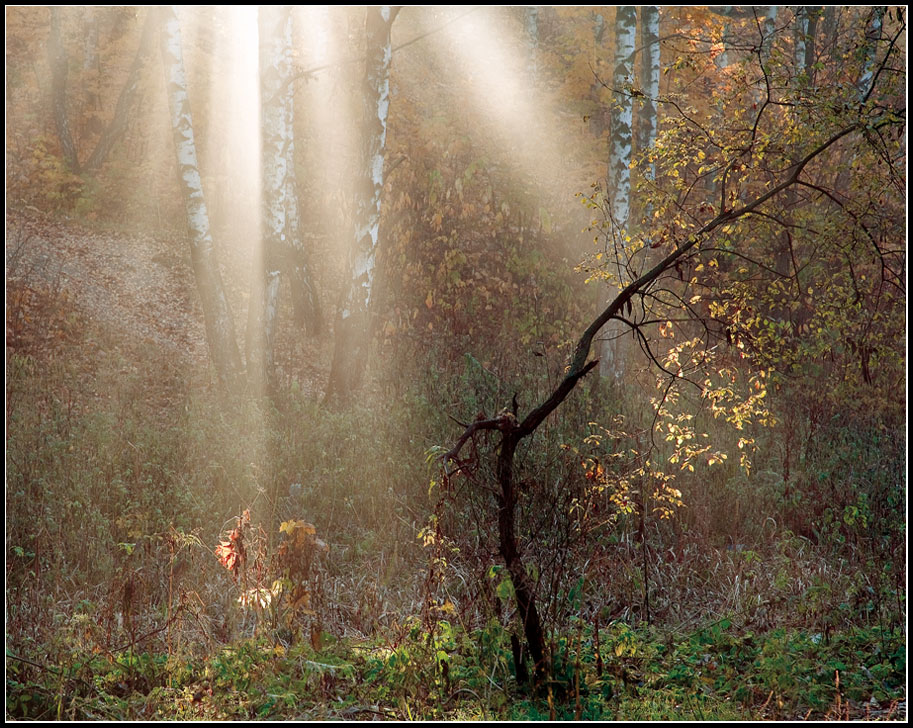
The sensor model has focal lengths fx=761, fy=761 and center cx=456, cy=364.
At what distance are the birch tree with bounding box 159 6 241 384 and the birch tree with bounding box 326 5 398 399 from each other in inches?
56.0

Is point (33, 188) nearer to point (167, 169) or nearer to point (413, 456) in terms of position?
point (167, 169)

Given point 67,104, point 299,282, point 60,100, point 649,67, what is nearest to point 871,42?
point 649,67

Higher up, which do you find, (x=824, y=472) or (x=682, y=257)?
(x=682, y=257)

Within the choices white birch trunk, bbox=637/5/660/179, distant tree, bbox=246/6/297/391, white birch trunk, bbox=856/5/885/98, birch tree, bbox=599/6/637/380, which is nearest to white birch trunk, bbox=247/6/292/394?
distant tree, bbox=246/6/297/391

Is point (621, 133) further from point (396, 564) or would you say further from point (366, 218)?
point (396, 564)

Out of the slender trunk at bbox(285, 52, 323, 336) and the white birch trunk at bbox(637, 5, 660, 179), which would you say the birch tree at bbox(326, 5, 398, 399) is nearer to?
the slender trunk at bbox(285, 52, 323, 336)

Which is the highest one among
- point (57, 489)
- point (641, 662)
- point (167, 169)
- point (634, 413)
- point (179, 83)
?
point (167, 169)

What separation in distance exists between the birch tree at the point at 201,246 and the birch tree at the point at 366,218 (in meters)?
1.42

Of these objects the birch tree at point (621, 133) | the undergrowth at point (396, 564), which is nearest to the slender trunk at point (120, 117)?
the undergrowth at point (396, 564)

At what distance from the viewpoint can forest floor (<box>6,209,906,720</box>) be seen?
4574 mm

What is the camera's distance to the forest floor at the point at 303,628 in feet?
15.0

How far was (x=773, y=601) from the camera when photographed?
5801 millimetres

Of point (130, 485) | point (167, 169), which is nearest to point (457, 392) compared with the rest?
point (130, 485)

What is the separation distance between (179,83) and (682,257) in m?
7.19
